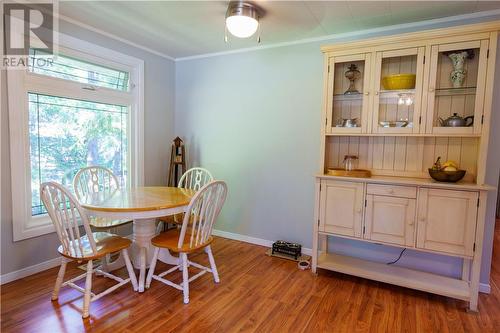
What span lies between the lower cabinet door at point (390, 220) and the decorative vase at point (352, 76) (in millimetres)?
1010

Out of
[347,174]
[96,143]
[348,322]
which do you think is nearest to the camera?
[348,322]

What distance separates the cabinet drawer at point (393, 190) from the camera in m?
2.36

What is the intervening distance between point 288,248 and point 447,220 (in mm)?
1510

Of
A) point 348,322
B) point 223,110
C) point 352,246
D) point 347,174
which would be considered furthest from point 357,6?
point 348,322

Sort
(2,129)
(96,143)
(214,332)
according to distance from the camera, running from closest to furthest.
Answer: (214,332) < (2,129) < (96,143)

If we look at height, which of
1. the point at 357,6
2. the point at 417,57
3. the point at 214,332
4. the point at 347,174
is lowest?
the point at 214,332

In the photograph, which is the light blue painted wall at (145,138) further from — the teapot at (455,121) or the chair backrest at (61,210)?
the teapot at (455,121)

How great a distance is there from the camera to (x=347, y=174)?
2678 mm

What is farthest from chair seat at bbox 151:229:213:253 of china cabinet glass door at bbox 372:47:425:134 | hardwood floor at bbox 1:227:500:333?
china cabinet glass door at bbox 372:47:425:134

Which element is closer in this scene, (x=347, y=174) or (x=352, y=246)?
(x=347, y=174)

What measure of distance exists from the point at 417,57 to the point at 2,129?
3.48 metres

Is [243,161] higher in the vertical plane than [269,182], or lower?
higher

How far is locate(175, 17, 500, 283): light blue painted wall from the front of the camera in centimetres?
313

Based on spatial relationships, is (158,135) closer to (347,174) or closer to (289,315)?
(347,174)
